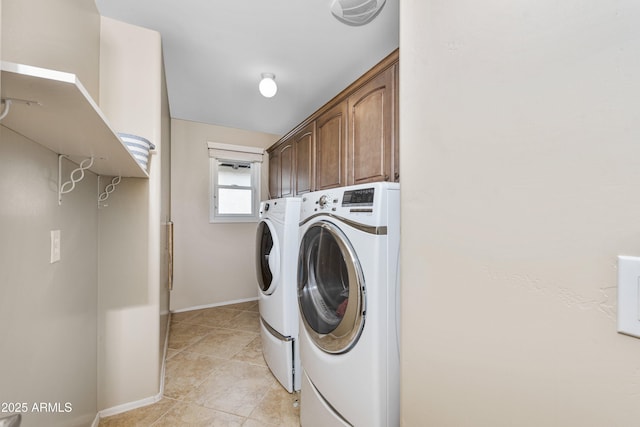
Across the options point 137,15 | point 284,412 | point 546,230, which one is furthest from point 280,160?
point 546,230

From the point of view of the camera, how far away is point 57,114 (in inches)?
26.1

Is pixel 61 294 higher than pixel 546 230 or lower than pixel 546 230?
lower

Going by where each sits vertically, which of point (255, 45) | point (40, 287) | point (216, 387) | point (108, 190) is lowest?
point (216, 387)

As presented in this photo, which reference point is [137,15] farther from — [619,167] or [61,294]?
[619,167]

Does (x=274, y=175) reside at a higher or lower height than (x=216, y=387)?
higher

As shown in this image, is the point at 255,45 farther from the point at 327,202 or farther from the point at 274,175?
the point at 274,175

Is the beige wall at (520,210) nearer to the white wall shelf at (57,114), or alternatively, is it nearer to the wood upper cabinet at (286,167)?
the white wall shelf at (57,114)

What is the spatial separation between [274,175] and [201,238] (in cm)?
130

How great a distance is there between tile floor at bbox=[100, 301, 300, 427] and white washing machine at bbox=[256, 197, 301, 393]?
0.52ft

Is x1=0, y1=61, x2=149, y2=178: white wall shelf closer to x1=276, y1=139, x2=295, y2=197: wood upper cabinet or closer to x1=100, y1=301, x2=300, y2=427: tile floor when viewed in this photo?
x1=100, y1=301, x2=300, y2=427: tile floor

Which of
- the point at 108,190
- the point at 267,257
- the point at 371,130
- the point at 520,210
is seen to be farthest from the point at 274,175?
the point at 520,210

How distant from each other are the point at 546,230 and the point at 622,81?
262 mm

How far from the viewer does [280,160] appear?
3430mm

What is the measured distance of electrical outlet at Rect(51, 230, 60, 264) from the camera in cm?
99
